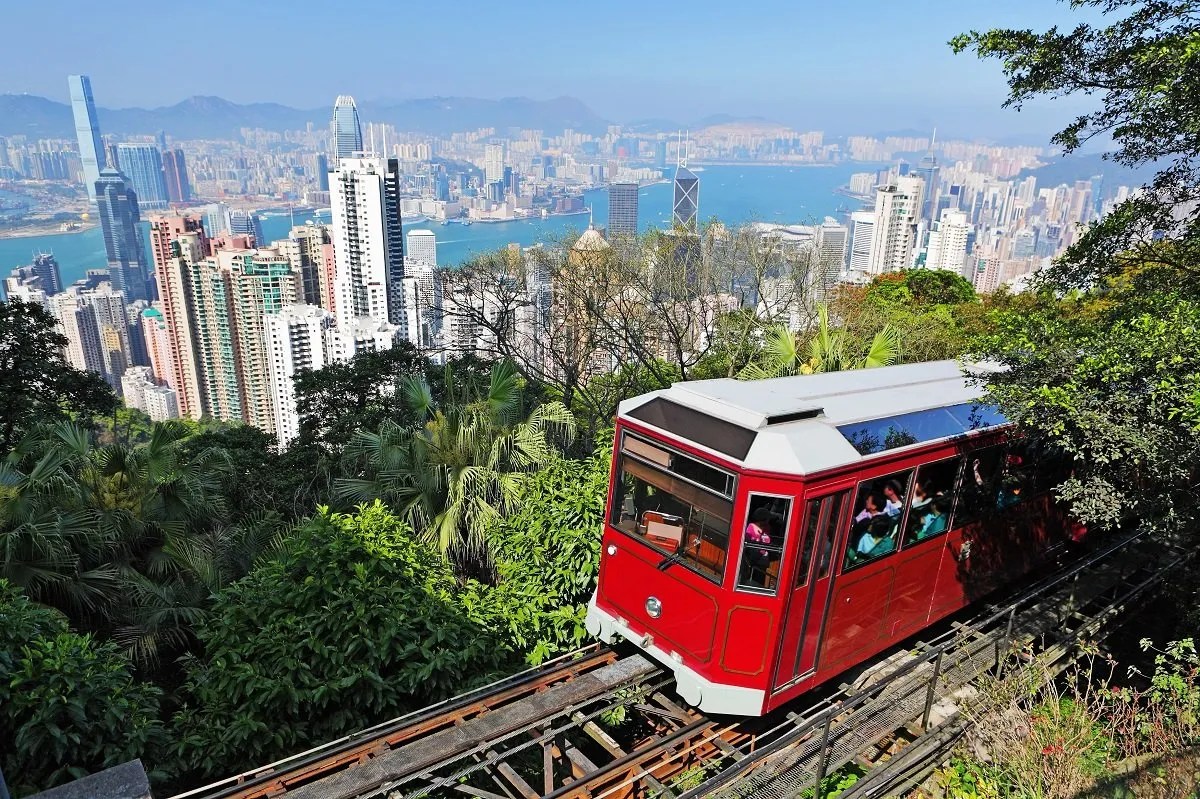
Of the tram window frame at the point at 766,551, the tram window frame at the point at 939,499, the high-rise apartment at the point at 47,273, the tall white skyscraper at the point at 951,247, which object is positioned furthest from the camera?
the high-rise apartment at the point at 47,273

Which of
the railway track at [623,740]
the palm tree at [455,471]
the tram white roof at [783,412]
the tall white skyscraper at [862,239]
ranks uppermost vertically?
the tram white roof at [783,412]

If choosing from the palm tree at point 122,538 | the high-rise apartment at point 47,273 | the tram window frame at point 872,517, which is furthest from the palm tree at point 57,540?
the high-rise apartment at point 47,273

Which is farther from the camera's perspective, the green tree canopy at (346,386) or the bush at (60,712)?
the green tree canopy at (346,386)

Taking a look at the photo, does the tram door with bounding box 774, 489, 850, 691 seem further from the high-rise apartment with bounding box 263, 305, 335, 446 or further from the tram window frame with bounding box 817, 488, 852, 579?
the high-rise apartment with bounding box 263, 305, 335, 446

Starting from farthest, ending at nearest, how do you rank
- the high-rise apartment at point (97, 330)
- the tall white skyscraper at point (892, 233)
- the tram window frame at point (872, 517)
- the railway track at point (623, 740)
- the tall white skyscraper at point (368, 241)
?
the high-rise apartment at point (97, 330), the tall white skyscraper at point (368, 241), the tall white skyscraper at point (892, 233), the tram window frame at point (872, 517), the railway track at point (623, 740)

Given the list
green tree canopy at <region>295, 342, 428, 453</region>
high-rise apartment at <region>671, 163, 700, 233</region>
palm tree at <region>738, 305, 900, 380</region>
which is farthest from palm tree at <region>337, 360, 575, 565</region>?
A: high-rise apartment at <region>671, 163, 700, 233</region>

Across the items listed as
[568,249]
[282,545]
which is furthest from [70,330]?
[282,545]

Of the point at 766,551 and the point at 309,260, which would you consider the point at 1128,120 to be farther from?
the point at 309,260

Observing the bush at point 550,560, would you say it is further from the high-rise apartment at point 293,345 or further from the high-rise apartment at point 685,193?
the high-rise apartment at point 293,345
